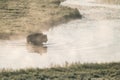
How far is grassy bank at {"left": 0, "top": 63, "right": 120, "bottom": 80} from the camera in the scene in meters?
4.08

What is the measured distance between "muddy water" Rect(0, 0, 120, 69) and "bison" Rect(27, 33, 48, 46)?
0.06 metres

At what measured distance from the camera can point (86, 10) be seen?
5.25 metres

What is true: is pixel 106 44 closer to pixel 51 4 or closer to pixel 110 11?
pixel 110 11

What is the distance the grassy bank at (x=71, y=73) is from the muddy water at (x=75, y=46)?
12cm

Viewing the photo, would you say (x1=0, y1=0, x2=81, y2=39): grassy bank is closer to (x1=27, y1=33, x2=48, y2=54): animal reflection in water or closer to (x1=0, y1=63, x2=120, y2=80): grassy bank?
(x1=27, y1=33, x2=48, y2=54): animal reflection in water

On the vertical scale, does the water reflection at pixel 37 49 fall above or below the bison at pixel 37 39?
below

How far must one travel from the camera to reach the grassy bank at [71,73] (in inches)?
161

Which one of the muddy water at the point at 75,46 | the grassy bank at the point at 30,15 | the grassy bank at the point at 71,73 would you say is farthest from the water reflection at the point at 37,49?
the grassy bank at the point at 71,73

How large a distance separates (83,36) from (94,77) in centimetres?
78

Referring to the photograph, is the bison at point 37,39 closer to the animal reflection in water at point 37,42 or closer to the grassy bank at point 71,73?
the animal reflection in water at point 37,42

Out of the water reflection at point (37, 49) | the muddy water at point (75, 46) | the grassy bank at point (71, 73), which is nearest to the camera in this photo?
the grassy bank at point (71, 73)

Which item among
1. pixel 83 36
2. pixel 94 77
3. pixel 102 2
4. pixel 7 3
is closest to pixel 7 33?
pixel 7 3

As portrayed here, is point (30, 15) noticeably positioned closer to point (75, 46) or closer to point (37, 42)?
point (37, 42)

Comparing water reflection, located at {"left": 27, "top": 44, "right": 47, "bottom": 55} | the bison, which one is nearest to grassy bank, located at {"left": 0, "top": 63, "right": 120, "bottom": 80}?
water reflection, located at {"left": 27, "top": 44, "right": 47, "bottom": 55}
